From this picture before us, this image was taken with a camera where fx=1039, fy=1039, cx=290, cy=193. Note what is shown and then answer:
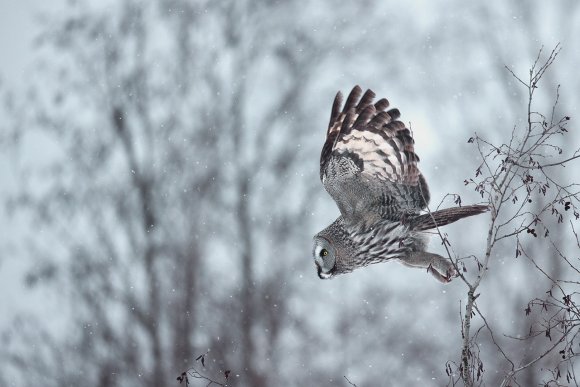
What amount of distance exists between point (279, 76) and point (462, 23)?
382 cm

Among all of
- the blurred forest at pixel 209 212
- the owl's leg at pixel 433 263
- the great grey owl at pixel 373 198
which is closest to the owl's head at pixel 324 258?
the great grey owl at pixel 373 198

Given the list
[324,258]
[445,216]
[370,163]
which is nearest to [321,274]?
[324,258]

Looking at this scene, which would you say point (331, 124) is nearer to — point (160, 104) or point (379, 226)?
point (379, 226)

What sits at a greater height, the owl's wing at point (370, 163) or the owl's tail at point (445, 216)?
the owl's wing at point (370, 163)

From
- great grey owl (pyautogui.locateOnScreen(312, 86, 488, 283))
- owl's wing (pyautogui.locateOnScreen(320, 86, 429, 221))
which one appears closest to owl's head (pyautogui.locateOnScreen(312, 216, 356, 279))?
great grey owl (pyautogui.locateOnScreen(312, 86, 488, 283))

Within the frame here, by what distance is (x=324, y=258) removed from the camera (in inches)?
A: 219

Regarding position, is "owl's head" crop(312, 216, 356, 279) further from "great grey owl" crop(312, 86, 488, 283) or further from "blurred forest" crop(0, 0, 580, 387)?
"blurred forest" crop(0, 0, 580, 387)

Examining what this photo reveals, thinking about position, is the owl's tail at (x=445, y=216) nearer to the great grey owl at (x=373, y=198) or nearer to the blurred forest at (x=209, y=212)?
the great grey owl at (x=373, y=198)

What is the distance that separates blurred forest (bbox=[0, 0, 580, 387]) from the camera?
1221 centimetres

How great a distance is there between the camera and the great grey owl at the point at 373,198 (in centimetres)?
554

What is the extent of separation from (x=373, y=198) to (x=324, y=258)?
428 mm

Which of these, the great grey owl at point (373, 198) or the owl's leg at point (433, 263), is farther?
the great grey owl at point (373, 198)

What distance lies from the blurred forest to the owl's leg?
6.04 metres

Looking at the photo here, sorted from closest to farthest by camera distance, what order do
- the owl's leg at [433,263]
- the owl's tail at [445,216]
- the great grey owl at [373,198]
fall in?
the owl's tail at [445,216] < the owl's leg at [433,263] < the great grey owl at [373,198]
